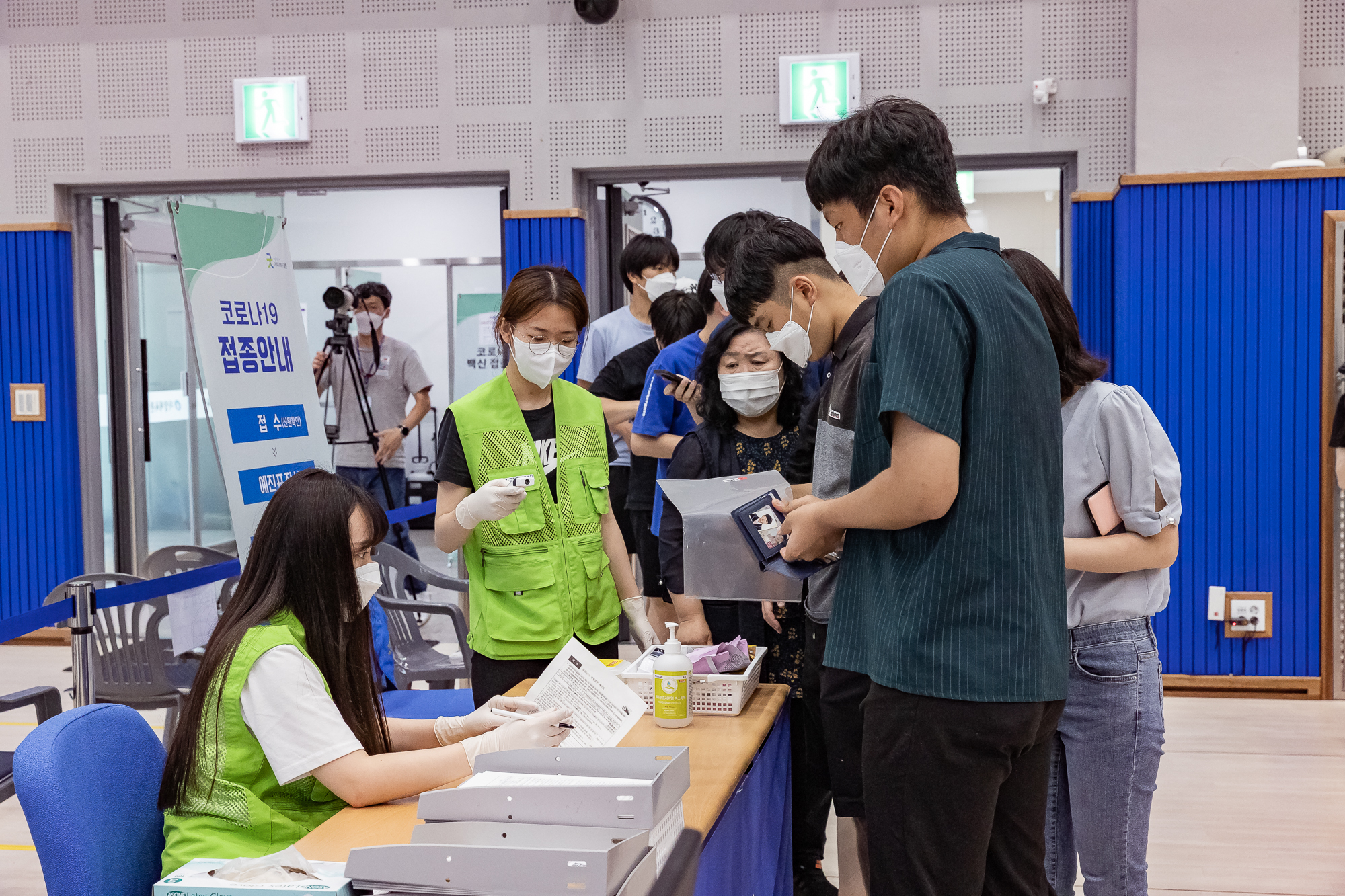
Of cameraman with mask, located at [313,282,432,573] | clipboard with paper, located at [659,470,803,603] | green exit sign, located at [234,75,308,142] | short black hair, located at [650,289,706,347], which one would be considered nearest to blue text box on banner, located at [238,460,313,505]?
short black hair, located at [650,289,706,347]

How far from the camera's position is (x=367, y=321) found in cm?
632

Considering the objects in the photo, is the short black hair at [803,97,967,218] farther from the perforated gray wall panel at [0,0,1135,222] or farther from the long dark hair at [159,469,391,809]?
the perforated gray wall panel at [0,0,1135,222]

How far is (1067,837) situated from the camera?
2172mm

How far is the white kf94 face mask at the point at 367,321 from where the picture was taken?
6270 millimetres

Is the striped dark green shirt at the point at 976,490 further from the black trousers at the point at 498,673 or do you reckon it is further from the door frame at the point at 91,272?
the door frame at the point at 91,272

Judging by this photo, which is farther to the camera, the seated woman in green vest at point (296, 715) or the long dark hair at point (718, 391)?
the long dark hair at point (718, 391)

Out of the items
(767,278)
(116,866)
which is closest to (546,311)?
(767,278)

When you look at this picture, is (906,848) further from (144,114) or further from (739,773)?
(144,114)

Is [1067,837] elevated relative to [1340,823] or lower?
elevated

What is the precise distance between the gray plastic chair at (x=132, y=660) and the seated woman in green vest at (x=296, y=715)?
6.31 ft

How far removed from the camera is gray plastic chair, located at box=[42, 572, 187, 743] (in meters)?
3.46

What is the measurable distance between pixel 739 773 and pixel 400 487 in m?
5.03

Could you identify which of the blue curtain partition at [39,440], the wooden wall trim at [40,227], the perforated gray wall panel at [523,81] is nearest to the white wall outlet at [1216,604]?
the perforated gray wall panel at [523,81]

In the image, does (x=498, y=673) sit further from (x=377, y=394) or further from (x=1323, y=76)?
(x=1323, y=76)
